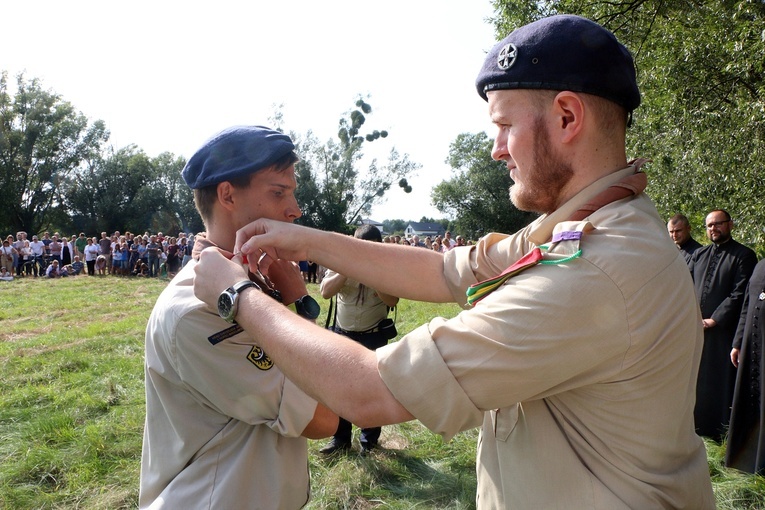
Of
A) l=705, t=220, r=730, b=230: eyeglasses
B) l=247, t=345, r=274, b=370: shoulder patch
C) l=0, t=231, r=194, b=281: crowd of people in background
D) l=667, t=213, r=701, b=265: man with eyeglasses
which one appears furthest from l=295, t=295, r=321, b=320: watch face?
l=0, t=231, r=194, b=281: crowd of people in background

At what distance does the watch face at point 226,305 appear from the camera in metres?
1.59

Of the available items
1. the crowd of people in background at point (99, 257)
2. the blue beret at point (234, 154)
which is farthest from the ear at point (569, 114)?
the crowd of people in background at point (99, 257)

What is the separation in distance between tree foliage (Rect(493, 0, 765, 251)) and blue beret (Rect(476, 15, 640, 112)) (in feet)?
26.4

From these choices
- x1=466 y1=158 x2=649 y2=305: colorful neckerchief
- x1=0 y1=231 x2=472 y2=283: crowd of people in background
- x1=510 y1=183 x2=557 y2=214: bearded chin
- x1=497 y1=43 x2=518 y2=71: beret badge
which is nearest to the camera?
x1=466 y1=158 x2=649 y2=305: colorful neckerchief

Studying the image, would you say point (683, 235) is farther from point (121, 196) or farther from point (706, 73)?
point (121, 196)

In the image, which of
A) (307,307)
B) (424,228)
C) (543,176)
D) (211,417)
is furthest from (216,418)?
(424,228)

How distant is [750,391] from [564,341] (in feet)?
17.2

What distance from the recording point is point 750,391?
5.38 m

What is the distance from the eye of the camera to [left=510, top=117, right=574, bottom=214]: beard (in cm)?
157

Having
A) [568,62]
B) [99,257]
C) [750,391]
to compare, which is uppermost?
[568,62]

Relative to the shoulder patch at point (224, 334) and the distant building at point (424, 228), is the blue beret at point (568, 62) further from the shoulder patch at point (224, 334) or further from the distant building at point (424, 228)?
the distant building at point (424, 228)

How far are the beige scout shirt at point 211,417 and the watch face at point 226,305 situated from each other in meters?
0.30

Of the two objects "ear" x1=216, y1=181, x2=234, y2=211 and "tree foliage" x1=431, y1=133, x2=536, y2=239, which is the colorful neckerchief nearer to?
"ear" x1=216, y1=181, x2=234, y2=211

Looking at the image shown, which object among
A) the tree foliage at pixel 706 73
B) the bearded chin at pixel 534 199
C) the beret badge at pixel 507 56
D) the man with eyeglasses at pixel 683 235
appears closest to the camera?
the beret badge at pixel 507 56
